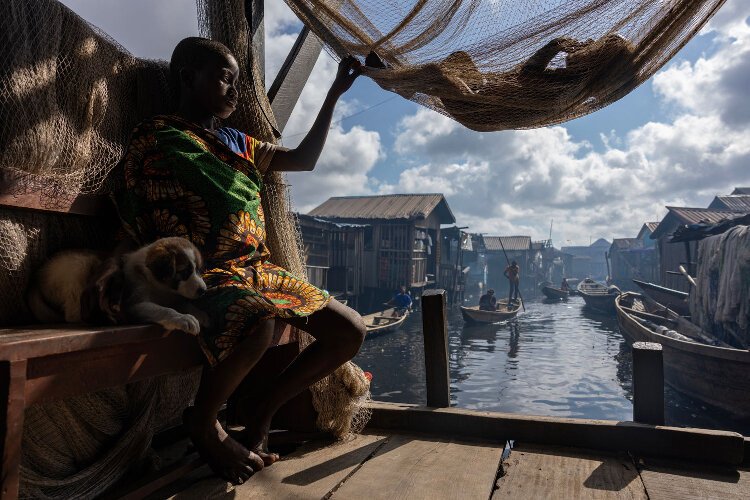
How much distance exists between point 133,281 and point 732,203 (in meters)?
32.5

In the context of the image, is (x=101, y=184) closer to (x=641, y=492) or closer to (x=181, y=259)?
(x=181, y=259)

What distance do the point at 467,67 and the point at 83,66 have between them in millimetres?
1722

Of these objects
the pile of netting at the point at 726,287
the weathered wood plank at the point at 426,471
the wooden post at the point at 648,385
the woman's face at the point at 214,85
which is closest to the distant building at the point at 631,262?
the pile of netting at the point at 726,287

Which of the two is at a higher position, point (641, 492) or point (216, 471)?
point (216, 471)

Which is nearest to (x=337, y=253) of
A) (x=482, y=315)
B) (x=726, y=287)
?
(x=482, y=315)

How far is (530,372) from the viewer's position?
13.4m

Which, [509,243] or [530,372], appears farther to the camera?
[509,243]

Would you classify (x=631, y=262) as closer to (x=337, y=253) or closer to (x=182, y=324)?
(x=337, y=253)

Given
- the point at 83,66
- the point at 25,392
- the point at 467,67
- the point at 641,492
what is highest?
the point at 467,67

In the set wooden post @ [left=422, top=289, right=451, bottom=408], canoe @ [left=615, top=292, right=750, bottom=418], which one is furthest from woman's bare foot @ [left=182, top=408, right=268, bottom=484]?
canoe @ [left=615, top=292, right=750, bottom=418]

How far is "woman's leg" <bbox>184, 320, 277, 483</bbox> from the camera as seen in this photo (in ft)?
5.37

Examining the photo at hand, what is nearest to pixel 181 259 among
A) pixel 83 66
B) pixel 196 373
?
pixel 83 66

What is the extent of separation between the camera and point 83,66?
192 cm

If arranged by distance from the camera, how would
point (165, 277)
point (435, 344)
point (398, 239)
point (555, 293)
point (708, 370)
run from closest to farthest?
point (165, 277) → point (435, 344) → point (708, 370) → point (398, 239) → point (555, 293)
